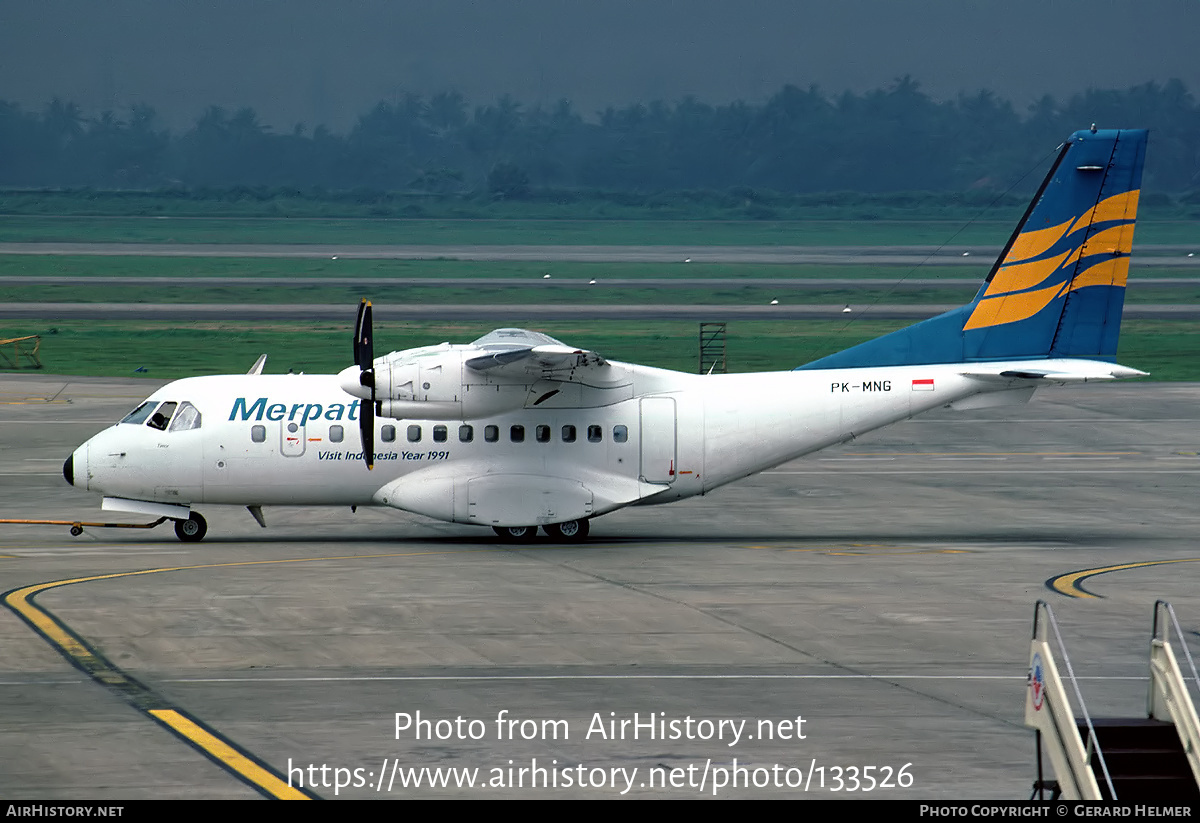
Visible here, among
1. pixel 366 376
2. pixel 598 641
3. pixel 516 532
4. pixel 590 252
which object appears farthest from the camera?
pixel 590 252

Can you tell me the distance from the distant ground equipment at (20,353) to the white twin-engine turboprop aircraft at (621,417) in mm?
33144

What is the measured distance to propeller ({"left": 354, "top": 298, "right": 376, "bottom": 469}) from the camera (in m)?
27.2

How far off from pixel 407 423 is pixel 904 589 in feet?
33.1

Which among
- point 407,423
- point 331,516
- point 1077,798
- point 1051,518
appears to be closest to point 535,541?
point 407,423

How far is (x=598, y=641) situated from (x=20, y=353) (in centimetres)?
4939

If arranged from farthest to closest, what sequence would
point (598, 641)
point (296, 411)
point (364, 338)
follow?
point (296, 411) → point (364, 338) → point (598, 641)

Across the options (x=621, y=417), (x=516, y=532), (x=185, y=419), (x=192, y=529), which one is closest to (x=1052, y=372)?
(x=621, y=417)

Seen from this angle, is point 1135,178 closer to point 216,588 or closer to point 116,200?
point 216,588

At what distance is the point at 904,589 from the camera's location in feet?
80.9

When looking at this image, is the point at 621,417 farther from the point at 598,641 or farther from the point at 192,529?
the point at 598,641

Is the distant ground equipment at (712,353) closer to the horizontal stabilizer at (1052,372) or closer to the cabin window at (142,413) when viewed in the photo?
the horizontal stabilizer at (1052,372)

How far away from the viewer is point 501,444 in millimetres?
29375

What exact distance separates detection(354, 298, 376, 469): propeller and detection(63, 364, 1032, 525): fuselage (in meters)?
1.24

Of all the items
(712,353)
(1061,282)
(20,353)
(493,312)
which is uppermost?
(1061,282)
